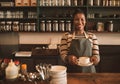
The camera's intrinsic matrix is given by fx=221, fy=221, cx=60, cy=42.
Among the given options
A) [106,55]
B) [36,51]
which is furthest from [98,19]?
[36,51]

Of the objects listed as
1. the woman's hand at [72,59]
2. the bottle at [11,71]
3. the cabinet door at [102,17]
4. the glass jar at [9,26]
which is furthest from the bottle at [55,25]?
the bottle at [11,71]

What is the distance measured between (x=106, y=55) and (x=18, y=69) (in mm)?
2591

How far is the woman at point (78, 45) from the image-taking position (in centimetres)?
241

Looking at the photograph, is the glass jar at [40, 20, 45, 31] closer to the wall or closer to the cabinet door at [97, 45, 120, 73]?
the wall

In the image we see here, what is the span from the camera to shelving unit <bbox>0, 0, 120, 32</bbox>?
13.8 ft

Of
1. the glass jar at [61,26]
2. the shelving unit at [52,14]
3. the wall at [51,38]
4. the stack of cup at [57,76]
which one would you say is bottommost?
the stack of cup at [57,76]

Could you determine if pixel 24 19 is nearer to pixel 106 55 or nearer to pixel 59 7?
pixel 59 7

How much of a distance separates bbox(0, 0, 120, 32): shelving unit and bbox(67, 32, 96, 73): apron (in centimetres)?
177

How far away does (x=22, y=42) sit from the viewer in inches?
178

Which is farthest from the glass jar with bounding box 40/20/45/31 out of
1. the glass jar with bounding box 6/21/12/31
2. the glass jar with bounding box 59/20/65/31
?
the glass jar with bounding box 6/21/12/31

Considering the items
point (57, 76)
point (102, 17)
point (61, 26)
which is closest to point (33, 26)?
point (61, 26)

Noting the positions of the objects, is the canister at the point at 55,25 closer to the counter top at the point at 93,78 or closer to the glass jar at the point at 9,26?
the glass jar at the point at 9,26

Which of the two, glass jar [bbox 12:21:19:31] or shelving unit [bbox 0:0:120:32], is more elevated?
shelving unit [bbox 0:0:120:32]

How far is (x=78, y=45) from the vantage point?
2.50m
